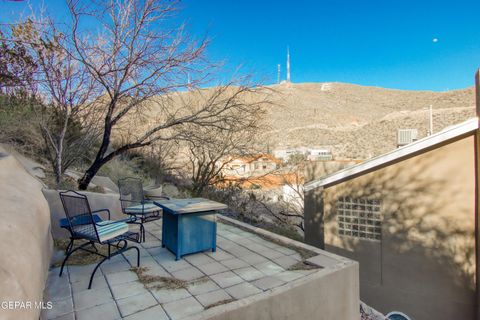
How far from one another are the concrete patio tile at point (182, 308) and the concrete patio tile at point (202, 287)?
171 millimetres

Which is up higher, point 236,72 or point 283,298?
point 236,72

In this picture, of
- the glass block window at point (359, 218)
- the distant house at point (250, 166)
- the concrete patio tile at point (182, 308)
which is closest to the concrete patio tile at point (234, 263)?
the concrete patio tile at point (182, 308)

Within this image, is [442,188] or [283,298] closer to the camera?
[283,298]

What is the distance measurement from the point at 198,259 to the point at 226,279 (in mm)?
708

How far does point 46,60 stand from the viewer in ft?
18.6

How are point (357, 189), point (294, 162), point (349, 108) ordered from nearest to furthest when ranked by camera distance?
point (357, 189)
point (294, 162)
point (349, 108)

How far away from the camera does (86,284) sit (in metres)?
2.89

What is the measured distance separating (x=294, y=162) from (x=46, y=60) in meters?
11.5

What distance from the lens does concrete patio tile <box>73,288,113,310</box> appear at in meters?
2.53

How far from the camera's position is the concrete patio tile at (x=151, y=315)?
234 cm

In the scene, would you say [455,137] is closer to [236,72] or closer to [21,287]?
[236,72]

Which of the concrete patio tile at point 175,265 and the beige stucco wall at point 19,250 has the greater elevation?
the beige stucco wall at point 19,250

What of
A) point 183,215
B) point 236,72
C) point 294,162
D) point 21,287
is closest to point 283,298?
point 183,215

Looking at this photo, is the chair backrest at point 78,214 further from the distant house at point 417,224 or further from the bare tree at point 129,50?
the distant house at point 417,224
